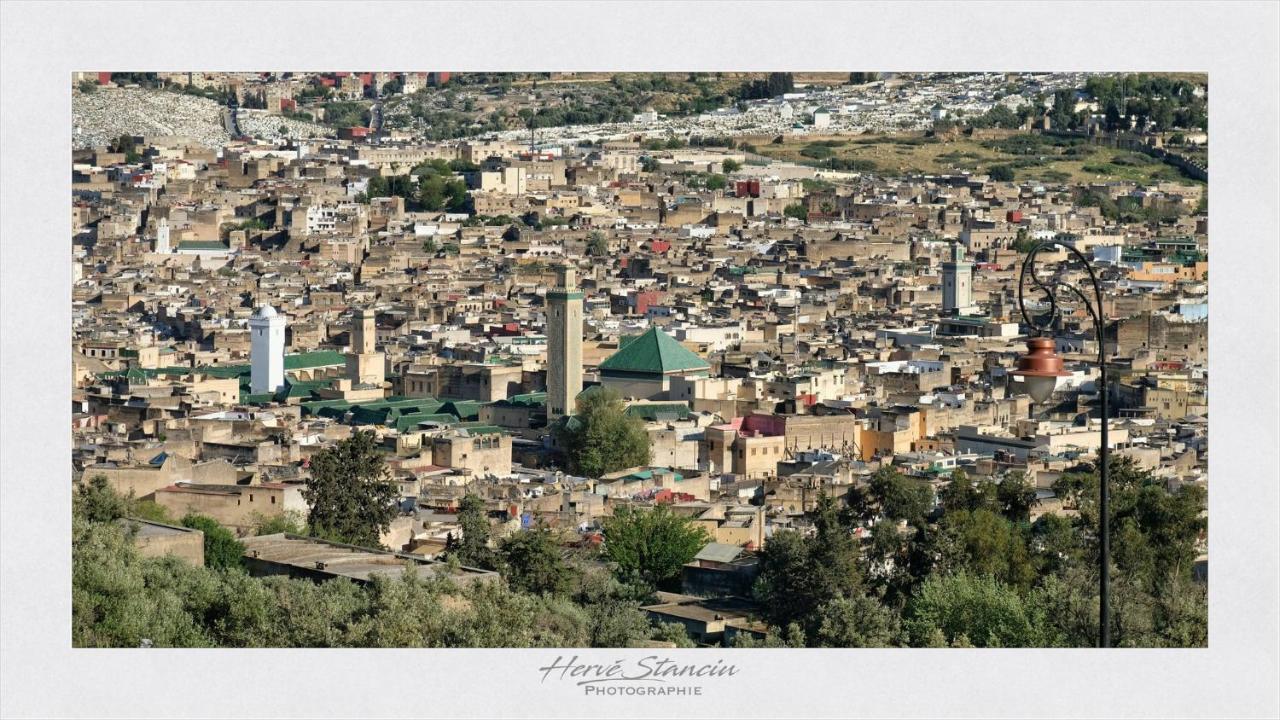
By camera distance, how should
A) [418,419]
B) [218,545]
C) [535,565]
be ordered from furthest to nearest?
1. [418,419]
2. [535,565]
3. [218,545]

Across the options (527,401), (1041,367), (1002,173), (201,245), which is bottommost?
(527,401)

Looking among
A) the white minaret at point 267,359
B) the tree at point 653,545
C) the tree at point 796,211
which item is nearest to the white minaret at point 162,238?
the tree at point 796,211

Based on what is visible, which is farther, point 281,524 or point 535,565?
point 281,524

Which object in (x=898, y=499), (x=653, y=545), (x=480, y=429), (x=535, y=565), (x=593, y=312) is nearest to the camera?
(x=535, y=565)

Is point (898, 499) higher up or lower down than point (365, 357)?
lower down

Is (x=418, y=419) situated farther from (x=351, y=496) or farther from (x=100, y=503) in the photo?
(x=100, y=503)

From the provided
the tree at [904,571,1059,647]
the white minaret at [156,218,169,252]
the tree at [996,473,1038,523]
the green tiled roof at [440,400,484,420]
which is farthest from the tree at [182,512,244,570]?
the white minaret at [156,218,169,252]

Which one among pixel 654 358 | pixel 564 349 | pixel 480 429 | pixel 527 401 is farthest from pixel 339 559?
pixel 654 358

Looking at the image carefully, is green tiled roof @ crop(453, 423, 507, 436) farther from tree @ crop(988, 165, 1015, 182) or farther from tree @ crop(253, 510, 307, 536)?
tree @ crop(988, 165, 1015, 182)

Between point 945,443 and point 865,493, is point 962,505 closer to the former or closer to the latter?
point 865,493
